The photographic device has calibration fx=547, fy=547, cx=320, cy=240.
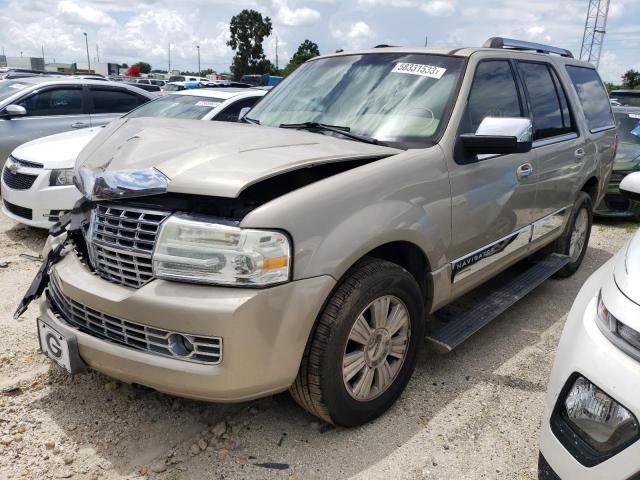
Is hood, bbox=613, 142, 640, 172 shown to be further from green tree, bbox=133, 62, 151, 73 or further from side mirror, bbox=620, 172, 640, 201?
green tree, bbox=133, 62, 151, 73

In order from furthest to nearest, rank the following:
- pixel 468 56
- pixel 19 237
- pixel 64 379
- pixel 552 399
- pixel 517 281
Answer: pixel 19 237 → pixel 517 281 → pixel 468 56 → pixel 64 379 → pixel 552 399

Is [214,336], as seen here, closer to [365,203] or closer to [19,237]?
[365,203]

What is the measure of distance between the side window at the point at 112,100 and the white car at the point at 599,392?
24.9ft

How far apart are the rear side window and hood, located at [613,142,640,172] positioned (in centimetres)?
268

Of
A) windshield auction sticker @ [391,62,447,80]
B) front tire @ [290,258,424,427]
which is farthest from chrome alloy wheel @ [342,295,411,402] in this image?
windshield auction sticker @ [391,62,447,80]

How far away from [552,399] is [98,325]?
72.3 inches

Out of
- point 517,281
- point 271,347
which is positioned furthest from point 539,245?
point 271,347

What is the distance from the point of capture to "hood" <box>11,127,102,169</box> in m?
5.32

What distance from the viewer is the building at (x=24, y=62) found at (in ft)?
191

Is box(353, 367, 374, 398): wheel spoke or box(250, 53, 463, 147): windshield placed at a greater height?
box(250, 53, 463, 147): windshield

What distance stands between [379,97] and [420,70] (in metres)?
0.33

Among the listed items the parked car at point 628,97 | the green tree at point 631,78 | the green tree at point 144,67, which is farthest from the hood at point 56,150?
the green tree at point 144,67

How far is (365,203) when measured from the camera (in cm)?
245

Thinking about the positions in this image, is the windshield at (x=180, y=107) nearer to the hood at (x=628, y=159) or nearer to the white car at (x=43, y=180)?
the white car at (x=43, y=180)
